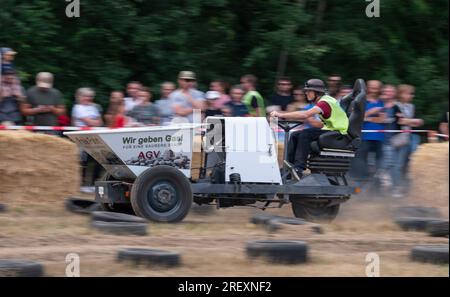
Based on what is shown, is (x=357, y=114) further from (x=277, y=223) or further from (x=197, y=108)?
(x=197, y=108)

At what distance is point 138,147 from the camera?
33.0 ft

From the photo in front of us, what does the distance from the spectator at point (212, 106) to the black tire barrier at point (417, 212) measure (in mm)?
2682

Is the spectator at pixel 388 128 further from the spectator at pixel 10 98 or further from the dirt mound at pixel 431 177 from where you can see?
the spectator at pixel 10 98

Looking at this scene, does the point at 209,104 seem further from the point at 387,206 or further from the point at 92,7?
the point at 92,7

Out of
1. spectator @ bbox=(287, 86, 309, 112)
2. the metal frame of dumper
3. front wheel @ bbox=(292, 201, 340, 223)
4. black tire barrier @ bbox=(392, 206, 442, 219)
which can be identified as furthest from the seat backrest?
spectator @ bbox=(287, 86, 309, 112)

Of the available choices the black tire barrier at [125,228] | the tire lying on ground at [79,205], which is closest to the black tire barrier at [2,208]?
the tire lying on ground at [79,205]

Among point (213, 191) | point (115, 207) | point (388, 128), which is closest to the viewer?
point (213, 191)

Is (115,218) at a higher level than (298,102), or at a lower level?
lower

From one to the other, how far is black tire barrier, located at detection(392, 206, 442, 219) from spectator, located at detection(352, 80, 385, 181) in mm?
1654

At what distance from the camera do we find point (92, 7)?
1583cm

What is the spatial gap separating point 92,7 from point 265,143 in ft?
21.6

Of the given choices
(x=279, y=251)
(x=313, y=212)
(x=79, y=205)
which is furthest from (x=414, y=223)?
(x=79, y=205)

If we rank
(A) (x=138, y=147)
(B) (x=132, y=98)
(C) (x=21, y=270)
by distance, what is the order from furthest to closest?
(B) (x=132, y=98)
(A) (x=138, y=147)
(C) (x=21, y=270)

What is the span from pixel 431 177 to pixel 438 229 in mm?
2612
